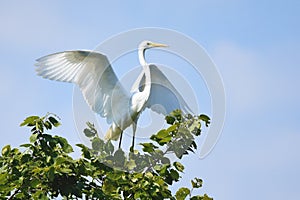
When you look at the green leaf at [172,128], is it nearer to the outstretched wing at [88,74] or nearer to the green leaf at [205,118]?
the green leaf at [205,118]

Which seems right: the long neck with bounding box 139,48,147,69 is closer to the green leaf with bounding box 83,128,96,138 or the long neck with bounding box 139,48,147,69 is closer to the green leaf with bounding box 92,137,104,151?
the green leaf with bounding box 83,128,96,138

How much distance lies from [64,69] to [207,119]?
328cm

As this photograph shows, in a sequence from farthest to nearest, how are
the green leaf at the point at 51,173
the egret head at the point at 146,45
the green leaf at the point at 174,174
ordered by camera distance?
1. the egret head at the point at 146,45
2. the green leaf at the point at 174,174
3. the green leaf at the point at 51,173

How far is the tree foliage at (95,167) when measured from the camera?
15.0 ft

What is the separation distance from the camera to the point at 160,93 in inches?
329

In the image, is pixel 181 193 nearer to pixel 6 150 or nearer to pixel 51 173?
pixel 51 173

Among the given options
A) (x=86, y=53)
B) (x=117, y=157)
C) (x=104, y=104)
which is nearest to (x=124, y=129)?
(x=104, y=104)

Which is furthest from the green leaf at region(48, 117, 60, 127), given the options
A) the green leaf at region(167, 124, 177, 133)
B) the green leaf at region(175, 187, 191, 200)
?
A: the green leaf at region(175, 187, 191, 200)

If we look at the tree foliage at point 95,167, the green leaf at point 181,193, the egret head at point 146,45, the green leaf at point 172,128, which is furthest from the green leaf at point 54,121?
the egret head at point 146,45

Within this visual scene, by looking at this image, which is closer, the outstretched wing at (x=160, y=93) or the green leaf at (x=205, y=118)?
the green leaf at (x=205, y=118)

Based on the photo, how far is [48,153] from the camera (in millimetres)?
4746

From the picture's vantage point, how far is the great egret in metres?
7.69

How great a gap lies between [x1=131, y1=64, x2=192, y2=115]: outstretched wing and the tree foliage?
10.8 feet

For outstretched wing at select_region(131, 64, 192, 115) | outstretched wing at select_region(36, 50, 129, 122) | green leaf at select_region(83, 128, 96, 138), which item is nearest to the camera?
green leaf at select_region(83, 128, 96, 138)
